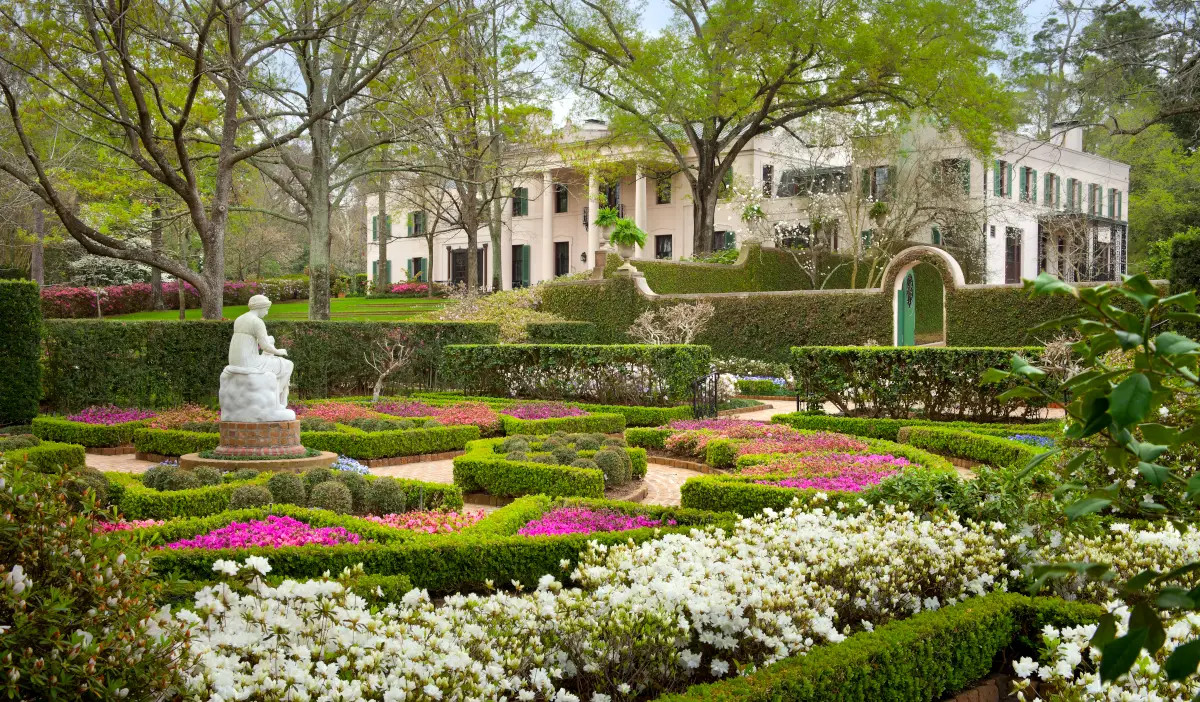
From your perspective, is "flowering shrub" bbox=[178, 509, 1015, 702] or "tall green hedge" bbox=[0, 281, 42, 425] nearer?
"flowering shrub" bbox=[178, 509, 1015, 702]

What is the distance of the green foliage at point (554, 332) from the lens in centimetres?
2209

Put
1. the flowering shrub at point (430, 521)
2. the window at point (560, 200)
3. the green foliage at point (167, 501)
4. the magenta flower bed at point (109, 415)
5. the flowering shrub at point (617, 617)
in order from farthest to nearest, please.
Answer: the window at point (560, 200), the magenta flower bed at point (109, 415), the green foliage at point (167, 501), the flowering shrub at point (430, 521), the flowering shrub at point (617, 617)

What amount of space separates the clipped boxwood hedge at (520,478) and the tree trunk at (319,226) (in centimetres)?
1349

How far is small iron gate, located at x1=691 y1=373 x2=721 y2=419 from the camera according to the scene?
45.8 feet

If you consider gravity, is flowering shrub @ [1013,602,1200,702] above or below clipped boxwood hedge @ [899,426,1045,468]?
above

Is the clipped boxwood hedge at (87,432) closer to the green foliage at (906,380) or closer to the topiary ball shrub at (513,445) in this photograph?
the topiary ball shrub at (513,445)

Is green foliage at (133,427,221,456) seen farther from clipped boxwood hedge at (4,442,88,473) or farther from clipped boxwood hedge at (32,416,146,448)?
clipped boxwood hedge at (4,442,88,473)

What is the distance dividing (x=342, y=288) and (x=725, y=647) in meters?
38.4

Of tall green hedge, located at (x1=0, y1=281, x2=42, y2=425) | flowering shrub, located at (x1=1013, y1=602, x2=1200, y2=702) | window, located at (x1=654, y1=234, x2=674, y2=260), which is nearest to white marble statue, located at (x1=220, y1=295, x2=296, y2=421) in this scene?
tall green hedge, located at (x1=0, y1=281, x2=42, y2=425)

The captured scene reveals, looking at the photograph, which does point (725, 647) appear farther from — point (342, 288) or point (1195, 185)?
point (1195, 185)

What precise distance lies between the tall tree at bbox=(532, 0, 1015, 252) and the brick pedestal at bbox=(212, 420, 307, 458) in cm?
1968

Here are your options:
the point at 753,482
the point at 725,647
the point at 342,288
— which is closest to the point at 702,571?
the point at 725,647

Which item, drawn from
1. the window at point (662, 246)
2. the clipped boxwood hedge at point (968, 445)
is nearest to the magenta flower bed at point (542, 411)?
the clipped boxwood hedge at point (968, 445)

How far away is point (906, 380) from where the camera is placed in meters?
13.3
